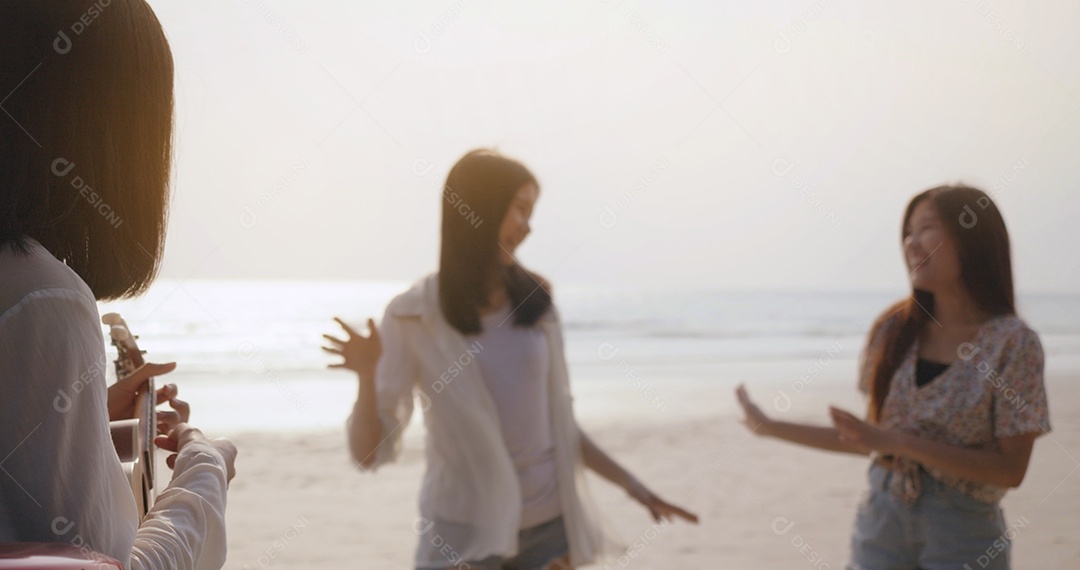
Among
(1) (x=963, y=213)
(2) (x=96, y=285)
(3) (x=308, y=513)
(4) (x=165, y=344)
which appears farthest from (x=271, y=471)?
(4) (x=165, y=344)

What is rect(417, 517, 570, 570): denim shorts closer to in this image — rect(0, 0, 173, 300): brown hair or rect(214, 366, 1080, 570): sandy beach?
rect(214, 366, 1080, 570): sandy beach

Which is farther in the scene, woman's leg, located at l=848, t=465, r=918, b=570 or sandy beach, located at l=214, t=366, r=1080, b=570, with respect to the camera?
sandy beach, located at l=214, t=366, r=1080, b=570

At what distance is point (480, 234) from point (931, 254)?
138cm

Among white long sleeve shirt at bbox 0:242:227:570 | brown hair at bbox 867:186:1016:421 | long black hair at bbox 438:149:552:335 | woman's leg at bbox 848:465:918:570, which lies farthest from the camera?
long black hair at bbox 438:149:552:335

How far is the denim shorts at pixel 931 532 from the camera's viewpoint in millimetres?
2672

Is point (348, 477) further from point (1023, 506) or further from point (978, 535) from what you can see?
point (978, 535)

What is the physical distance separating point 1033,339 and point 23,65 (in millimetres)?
2558

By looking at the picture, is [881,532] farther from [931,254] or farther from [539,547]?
[539,547]

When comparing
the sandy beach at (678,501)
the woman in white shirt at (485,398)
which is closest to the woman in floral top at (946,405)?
the woman in white shirt at (485,398)

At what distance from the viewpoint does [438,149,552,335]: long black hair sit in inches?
129

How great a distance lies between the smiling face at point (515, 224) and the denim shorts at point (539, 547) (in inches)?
33.9

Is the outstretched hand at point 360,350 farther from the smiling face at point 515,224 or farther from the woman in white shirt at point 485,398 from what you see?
the smiling face at point 515,224

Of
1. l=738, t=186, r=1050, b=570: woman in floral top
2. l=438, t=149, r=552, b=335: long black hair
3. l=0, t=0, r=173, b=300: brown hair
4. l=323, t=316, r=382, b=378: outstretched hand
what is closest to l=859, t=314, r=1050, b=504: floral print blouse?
l=738, t=186, r=1050, b=570: woman in floral top

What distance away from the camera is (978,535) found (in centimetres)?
268
